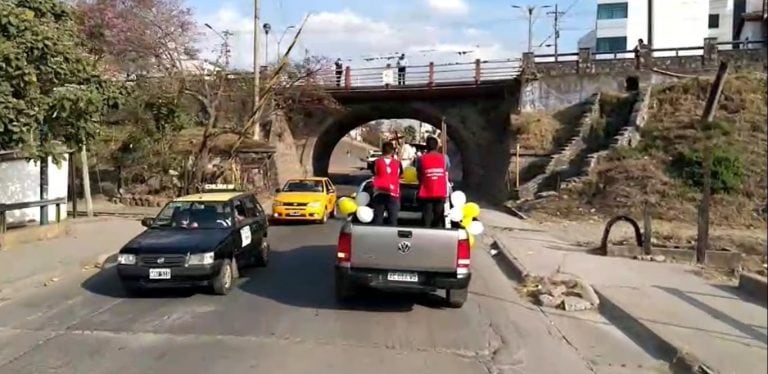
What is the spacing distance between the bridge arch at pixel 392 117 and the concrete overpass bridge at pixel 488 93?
0.06m

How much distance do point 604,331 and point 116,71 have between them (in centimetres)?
2259

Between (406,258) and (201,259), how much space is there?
116 inches

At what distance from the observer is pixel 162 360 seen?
7020 millimetres

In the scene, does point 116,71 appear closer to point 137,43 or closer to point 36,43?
point 137,43

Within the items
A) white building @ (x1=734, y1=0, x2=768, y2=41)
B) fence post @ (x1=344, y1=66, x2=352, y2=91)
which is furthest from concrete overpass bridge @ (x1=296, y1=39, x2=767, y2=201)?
white building @ (x1=734, y1=0, x2=768, y2=41)

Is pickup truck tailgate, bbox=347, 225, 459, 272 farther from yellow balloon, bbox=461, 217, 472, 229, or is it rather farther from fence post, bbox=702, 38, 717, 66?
fence post, bbox=702, 38, 717, 66

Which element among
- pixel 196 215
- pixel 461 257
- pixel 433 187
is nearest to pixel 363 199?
pixel 433 187

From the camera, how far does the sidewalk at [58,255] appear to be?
39.2 ft

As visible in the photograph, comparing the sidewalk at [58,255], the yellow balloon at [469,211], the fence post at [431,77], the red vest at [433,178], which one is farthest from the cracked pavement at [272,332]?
the fence post at [431,77]

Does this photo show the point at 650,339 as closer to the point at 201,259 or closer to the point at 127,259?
the point at 201,259

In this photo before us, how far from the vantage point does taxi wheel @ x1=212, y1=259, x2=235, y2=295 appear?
34.7ft

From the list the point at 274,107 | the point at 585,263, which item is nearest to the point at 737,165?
the point at 585,263

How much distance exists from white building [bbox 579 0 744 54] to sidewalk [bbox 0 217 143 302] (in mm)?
49251

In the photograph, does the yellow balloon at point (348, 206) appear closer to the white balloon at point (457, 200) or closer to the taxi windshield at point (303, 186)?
the white balloon at point (457, 200)
